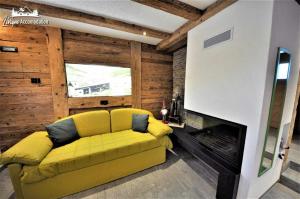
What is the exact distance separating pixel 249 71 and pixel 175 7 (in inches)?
50.4

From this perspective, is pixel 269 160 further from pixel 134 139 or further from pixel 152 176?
pixel 134 139

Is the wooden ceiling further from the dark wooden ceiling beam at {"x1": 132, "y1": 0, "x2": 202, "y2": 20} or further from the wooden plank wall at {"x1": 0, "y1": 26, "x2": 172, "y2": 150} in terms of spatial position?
the wooden plank wall at {"x1": 0, "y1": 26, "x2": 172, "y2": 150}

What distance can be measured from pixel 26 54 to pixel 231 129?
12.5 feet

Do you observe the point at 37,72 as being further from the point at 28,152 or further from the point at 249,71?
the point at 249,71

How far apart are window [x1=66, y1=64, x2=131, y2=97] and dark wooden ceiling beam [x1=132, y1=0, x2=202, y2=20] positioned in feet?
5.56


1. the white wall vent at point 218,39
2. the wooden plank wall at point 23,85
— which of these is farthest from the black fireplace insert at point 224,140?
the wooden plank wall at point 23,85

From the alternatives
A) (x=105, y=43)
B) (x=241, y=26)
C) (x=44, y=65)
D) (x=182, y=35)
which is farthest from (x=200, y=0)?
(x=44, y=65)

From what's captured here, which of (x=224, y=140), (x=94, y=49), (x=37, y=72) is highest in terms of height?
(x=94, y=49)

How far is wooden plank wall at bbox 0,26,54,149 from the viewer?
217cm

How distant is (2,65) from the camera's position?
2139 millimetres

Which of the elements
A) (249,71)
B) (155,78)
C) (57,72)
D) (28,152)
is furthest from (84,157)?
(155,78)

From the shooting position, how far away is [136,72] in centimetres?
323

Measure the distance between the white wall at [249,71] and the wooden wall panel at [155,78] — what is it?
66.3 inches

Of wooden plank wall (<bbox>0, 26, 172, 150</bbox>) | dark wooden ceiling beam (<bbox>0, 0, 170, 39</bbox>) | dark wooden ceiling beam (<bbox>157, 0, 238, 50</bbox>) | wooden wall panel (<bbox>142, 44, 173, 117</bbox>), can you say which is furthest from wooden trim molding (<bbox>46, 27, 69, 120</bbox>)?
dark wooden ceiling beam (<bbox>157, 0, 238, 50</bbox>)
